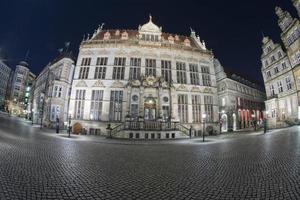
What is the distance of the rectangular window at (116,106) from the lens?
31.3 meters

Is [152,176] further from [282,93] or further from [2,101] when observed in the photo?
[2,101]

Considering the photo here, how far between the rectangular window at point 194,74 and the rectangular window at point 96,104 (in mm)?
18266

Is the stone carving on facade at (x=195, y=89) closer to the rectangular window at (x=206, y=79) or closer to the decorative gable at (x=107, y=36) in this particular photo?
the rectangular window at (x=206, y=79)

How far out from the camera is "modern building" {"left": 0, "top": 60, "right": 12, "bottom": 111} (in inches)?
3477

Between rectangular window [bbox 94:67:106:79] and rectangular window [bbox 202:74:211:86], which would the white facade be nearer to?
rectangular window [bbox 94:67:106:79]

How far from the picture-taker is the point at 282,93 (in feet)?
114

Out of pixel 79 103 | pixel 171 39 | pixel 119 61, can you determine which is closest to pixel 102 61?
pixel 119 61

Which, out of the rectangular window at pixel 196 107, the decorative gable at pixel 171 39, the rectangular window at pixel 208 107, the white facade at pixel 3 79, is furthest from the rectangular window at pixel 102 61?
the white facade at pixel 3 79

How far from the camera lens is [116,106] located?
104 feet

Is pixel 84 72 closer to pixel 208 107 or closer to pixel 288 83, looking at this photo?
pixel 208 107

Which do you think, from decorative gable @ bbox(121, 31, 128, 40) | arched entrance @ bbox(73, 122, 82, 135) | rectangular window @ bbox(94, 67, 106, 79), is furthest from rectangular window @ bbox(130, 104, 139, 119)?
decorative gable @ bbox(121, 31, 128, 40)

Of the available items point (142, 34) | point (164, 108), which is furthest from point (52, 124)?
point (142, 34)

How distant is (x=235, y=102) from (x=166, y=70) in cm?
2079

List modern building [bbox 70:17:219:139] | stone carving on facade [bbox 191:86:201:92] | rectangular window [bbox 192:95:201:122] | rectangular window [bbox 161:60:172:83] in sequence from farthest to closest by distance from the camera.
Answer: stone carving on facade [bbox 191:86:201:92]
rectangular window [bbox 161:60:172:83]
rectangular window [bbox 192:95:201:122]
modern building [bbox 70:17:219:139]
